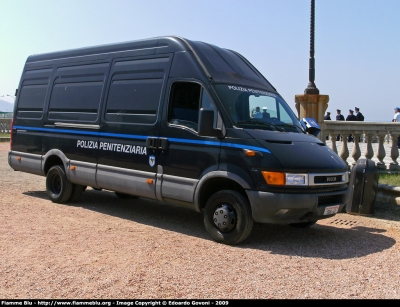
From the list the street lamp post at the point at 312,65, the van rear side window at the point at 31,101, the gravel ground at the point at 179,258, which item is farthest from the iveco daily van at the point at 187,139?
the street lamp post at the point at 312,65

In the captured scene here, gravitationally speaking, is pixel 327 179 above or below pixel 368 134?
below

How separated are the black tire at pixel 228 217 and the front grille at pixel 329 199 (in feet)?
3.25

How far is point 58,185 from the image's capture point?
9.76 metres

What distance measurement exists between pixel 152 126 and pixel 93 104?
5.72 ft

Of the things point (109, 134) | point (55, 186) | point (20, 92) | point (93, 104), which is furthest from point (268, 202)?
point (20, 92)

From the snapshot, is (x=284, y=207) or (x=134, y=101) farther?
(x=134, y=101)

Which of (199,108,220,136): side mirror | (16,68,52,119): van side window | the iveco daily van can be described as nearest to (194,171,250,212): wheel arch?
the iveco daily van

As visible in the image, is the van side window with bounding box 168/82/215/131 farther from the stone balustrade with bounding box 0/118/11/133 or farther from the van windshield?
the stone balustrade with bounding box 0/118/11/133

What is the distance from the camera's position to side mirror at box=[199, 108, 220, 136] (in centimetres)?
664

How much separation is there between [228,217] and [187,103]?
186 centimetres

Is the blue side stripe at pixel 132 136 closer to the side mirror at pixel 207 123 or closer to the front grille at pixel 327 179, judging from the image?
the side mirror at pixel 207 123

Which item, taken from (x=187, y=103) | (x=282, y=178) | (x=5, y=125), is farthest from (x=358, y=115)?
(x=5, y=125)

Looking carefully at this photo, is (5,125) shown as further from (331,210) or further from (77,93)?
(331,210)

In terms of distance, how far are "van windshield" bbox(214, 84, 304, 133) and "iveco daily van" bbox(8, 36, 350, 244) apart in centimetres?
2
